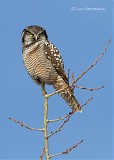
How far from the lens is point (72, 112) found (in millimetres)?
4129

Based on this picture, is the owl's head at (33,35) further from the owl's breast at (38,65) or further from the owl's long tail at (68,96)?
the owl's long tail at (68,96)

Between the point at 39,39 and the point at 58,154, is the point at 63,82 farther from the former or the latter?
the point at 58,154

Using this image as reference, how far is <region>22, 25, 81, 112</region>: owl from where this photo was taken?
21.2ft

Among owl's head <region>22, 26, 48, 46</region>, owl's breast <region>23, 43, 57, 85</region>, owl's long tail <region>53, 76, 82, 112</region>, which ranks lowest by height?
owl's long tail <region>53, 76, 82, 112</region>

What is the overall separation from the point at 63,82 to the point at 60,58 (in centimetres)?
39

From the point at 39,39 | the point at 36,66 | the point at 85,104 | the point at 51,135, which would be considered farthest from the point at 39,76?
the point at 51,135

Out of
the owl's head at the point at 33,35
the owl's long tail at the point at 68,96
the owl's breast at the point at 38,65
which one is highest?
the owl's head at the point at 33,35

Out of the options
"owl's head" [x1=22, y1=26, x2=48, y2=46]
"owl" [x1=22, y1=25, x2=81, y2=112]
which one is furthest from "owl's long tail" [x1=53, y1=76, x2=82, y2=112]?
"owl's head" [x1=22, y1=26, x2=48, y2=46]

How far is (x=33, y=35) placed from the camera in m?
6.58

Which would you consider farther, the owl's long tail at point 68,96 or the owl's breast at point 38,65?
the owl's long tail at point 68,96

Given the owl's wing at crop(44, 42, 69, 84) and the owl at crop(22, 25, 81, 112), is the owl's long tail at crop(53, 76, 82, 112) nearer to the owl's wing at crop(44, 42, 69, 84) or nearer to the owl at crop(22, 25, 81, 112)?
the owl at crop(22, 25, 81, 112)

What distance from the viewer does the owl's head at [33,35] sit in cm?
652

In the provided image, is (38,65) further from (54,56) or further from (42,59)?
(54,56)

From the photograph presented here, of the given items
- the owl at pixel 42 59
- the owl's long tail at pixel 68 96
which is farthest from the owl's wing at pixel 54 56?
the owl's long tail at pixel 68 96
